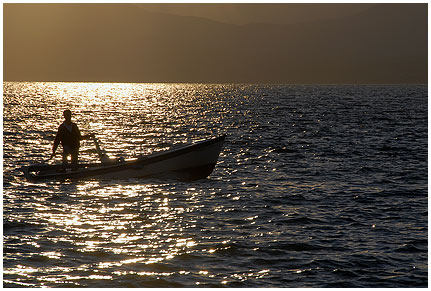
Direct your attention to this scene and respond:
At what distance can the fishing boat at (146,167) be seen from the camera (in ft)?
78.1

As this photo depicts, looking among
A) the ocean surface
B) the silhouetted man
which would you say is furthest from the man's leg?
the ocean surface

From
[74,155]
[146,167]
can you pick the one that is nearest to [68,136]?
[74,155]

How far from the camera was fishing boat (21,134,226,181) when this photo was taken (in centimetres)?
2381

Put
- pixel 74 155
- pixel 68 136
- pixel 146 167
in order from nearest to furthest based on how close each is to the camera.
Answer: pixel 68 136
pixel 74 155
pixel 146 167

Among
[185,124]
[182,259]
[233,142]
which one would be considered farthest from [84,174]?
[185,124]

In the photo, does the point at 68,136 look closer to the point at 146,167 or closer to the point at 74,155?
the point at 74,155

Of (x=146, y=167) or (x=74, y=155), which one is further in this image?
(x=146, y=167)

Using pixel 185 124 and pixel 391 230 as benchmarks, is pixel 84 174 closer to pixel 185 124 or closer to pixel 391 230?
pixel 391 230

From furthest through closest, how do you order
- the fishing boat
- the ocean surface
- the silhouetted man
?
the fishing boat < the silhouetted man < the ocean surface

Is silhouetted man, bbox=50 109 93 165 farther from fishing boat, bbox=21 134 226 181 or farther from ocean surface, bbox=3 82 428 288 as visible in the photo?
ocean surface, bbox=3 82 428 288

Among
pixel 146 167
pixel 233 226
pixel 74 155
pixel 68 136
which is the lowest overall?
pixel 233 226

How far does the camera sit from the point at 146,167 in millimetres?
24078

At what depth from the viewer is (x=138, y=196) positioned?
21.3 meters

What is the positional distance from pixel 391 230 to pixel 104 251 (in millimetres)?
7856
